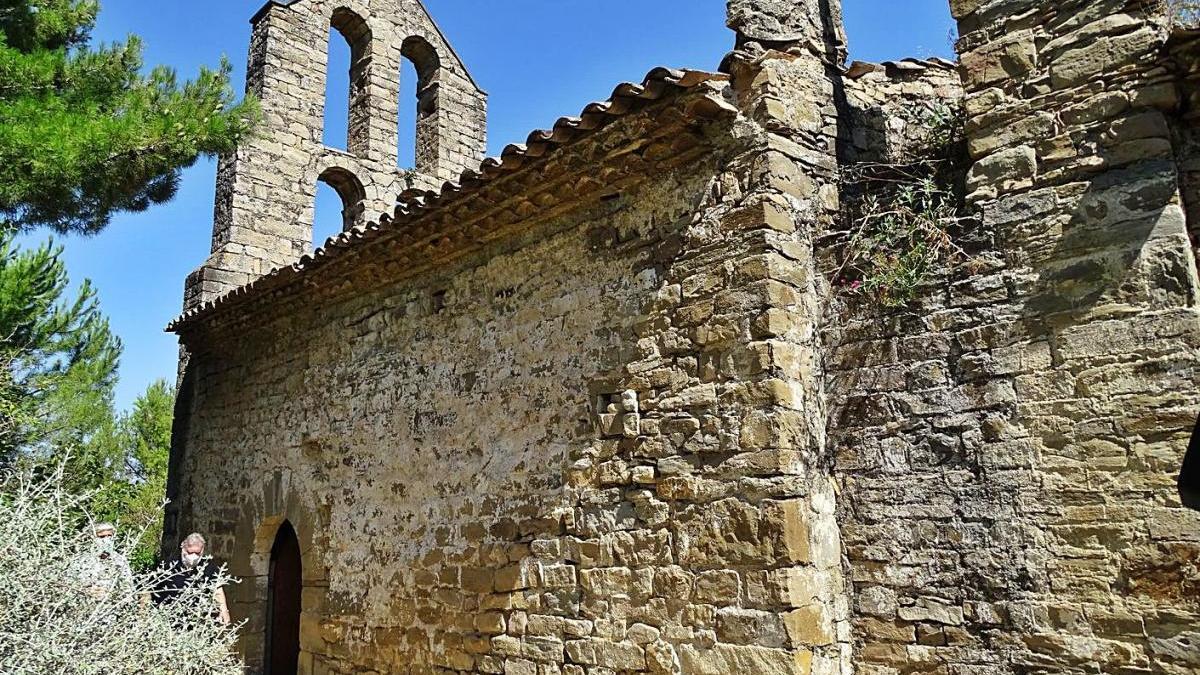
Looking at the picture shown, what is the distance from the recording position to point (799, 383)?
12.8 ft

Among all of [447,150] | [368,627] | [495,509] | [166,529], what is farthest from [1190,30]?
[166,529]

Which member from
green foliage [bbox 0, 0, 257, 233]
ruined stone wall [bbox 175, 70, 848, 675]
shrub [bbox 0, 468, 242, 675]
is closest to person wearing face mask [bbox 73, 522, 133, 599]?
shrub [bbox 0, 468, 242, 675]

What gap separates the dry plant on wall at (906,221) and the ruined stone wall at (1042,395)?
10 cm

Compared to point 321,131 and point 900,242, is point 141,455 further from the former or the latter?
point 900,242

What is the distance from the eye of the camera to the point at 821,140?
14.2ft

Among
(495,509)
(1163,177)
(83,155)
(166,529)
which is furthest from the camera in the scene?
(166,529)

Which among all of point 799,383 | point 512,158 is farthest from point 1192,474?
point 512,158

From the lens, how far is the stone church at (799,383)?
10.8 ft

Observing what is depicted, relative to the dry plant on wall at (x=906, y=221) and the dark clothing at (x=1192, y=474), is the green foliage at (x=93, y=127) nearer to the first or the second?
the dry plant on wall at (x=906, y=221)

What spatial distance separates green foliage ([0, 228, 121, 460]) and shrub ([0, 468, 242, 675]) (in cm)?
676

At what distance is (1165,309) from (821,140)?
1.75 meters

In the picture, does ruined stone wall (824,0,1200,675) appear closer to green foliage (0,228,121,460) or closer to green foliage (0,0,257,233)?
green foliage (0,0,257,233)

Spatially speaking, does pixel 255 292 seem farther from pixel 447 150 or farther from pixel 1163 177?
pixel 1163 177

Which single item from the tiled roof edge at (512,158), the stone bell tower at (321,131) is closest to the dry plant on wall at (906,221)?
the tiled roof edge at (512,158)
